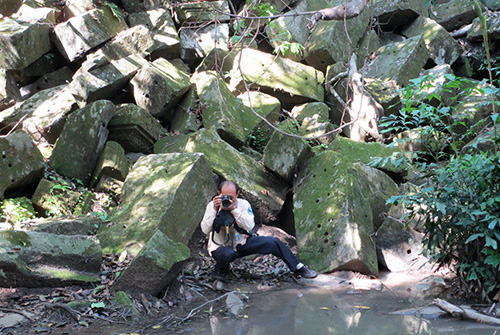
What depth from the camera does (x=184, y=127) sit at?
25.7ft

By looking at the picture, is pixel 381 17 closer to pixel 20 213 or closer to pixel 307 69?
pixel 307 69

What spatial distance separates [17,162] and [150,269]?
282cm

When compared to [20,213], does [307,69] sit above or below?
above

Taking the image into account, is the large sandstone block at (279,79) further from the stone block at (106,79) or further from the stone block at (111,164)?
the stone block at (111,164)

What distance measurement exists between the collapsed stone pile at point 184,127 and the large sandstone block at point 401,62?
0.03 meters

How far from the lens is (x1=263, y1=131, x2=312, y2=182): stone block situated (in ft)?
20.4

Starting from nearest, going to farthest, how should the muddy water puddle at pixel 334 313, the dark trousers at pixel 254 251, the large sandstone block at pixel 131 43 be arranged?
the muddy water puddle at pixel 334 313
the dark trousers at pixel 254 251
the large sandstone block at pixel 131 43

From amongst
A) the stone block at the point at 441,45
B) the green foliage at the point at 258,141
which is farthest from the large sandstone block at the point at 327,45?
the green foliage at the point at 258,141

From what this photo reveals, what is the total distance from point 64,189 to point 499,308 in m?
5.08

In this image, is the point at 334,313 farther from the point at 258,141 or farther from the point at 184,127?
the point at 184,127

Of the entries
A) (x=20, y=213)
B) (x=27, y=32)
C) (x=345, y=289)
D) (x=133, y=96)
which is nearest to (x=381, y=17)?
(x=133, y=96)

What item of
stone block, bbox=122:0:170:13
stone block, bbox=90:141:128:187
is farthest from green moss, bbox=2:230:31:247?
stone block, bbox=122:0:170:13

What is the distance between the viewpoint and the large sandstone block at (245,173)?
616 cm

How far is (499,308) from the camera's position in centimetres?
392
